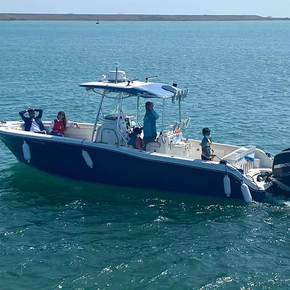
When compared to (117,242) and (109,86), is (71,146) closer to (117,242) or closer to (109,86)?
(109,86)

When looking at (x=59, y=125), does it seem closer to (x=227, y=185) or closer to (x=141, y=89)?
(x=141, y=89)

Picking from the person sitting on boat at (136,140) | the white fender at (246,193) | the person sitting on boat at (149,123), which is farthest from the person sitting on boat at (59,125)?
the white fender at (246,193)

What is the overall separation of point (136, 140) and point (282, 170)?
380 centimetres

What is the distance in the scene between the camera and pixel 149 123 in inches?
588

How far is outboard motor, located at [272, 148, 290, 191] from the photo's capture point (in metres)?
13.9

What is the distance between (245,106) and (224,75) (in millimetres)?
15500

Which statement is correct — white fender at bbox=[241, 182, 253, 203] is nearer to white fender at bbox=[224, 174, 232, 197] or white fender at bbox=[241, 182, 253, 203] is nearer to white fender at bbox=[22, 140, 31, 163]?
white fender at bbox=[224, 174, 232, 197]

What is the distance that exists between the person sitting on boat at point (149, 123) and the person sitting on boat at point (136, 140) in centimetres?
18

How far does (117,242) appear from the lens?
487 inches

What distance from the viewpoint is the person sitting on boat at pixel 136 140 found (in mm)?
14914

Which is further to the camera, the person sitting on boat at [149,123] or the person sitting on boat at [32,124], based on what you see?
the person sitting on boat at [32,124]

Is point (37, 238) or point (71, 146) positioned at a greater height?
point (71, 146)

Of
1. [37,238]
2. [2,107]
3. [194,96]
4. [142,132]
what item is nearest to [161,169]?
[142,132]

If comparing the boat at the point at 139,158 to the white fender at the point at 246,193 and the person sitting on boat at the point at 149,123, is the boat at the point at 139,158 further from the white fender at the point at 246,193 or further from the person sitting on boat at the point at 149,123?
the person sitting on boat at the point at 149,123
